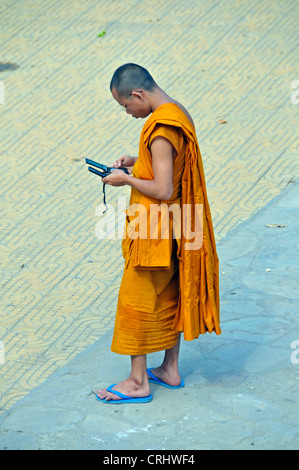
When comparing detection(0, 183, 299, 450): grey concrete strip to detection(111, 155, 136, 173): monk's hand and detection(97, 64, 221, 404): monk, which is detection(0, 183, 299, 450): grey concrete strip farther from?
detection(111, 155, 136, 173): monk's hand

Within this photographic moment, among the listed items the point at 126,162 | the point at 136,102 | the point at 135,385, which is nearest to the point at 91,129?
the point at 126,162

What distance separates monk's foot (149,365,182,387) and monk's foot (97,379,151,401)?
0.15m

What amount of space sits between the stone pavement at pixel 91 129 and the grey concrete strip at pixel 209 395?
15cm

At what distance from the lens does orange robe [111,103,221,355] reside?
13.5ft

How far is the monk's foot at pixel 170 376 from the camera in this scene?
4500mm

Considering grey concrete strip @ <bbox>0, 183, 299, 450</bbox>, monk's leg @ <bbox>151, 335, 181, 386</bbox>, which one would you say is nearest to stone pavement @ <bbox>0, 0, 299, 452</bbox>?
grey concrete strip @ <bbox>0, 183, 299, 450</bbox>

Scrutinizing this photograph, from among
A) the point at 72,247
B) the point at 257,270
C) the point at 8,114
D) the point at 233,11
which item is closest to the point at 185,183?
the point at 257,270

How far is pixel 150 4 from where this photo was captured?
10359mm

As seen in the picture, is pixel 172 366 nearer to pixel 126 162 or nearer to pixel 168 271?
pixel 168 271

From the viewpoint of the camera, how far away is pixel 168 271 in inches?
169

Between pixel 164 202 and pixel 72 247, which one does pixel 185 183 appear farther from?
pixel 72 247

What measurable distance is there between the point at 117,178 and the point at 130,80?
19.2 inches

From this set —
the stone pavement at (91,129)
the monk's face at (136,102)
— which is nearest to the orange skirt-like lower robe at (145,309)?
the stone pavement at (91,129)

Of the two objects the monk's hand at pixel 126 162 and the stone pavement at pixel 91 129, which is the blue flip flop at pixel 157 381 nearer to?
the stone pavement at pixel 91 129
